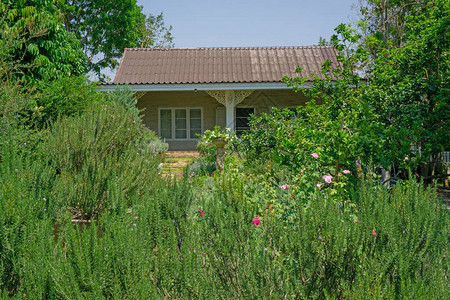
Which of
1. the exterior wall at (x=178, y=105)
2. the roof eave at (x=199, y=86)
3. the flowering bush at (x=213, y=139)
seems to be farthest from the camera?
the exterior wall at (x=178, y=105)

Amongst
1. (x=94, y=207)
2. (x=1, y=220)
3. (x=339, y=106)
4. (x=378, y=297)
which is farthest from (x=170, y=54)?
(x=378, y=297)

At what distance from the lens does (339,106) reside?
6.76m

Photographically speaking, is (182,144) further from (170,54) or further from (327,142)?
(327,142)

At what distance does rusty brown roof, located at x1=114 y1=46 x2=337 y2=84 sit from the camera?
15.4 metres

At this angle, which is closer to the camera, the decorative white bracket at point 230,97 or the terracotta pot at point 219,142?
the terracotta pot at point 219,142

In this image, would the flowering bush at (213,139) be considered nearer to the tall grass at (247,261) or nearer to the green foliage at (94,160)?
the green foliage at (94,160)

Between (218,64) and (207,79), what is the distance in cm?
174

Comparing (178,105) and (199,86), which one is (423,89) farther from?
(178,105)

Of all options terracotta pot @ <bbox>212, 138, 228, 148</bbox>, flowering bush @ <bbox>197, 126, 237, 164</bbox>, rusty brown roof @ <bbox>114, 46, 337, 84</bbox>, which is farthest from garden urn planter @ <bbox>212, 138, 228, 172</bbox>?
rusty brown roof @ <bbox>114, 46, 337, 84</bbox>

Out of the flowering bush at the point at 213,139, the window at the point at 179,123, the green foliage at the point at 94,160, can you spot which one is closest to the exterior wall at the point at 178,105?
the window at the point at 179,123

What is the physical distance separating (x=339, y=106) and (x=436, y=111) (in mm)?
1497

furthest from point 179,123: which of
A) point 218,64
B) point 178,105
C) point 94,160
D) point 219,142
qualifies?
point 94,160

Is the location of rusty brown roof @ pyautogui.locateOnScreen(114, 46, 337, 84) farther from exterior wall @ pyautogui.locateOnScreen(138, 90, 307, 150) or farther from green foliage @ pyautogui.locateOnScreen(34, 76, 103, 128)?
green foliage @ pyautogui.locateOnScreen(34, 76, 103, 128)

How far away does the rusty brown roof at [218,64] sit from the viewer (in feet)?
50.6
